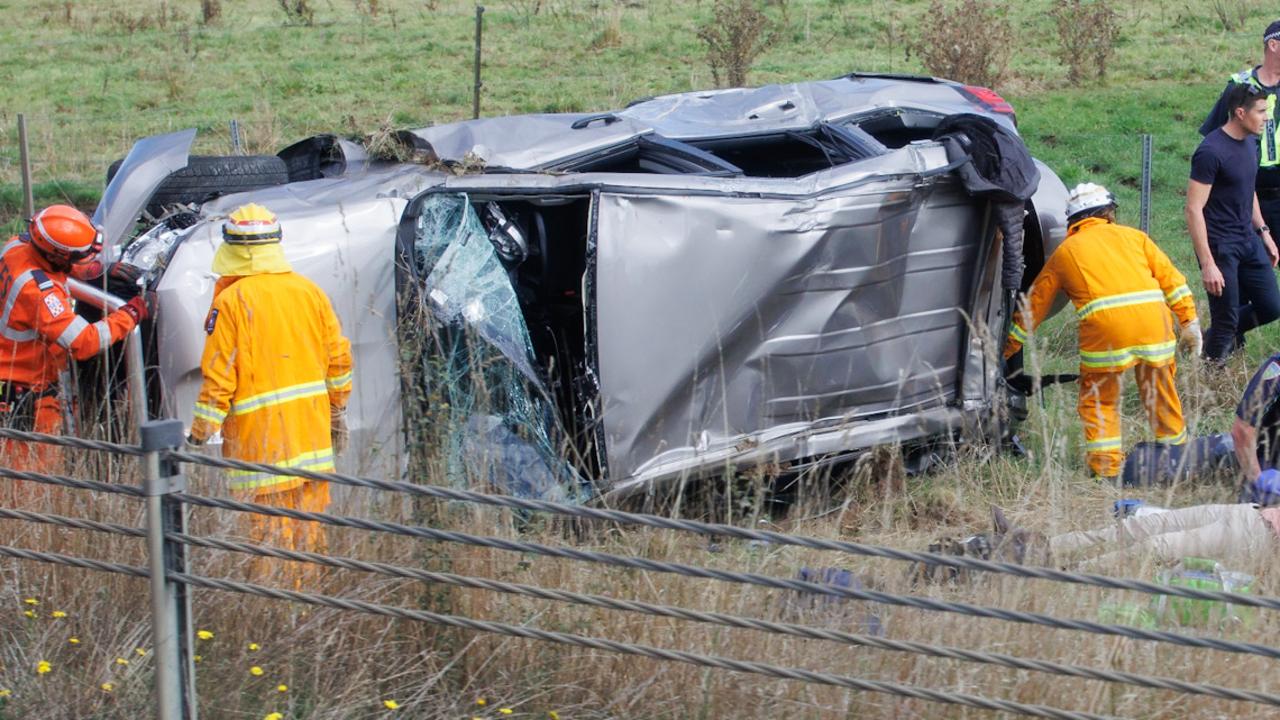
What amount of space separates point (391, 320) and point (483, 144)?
0.96 meters

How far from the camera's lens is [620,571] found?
354cm

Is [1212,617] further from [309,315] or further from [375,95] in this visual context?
[375,95]

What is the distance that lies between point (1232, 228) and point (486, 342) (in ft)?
13.9

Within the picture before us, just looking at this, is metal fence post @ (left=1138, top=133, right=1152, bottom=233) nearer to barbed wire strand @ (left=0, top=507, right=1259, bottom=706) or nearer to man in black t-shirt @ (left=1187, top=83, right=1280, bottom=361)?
man in black t-shirt @ (left=1187, top=83, right=1280, bottom=361)

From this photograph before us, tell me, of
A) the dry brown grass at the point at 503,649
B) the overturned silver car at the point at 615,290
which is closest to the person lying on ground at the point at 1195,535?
the dry brown grass at the point at 503,649

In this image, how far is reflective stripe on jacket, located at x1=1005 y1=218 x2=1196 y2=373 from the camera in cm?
576

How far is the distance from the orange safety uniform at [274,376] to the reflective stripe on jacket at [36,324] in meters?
0.60

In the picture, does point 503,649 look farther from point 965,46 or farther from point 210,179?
point 965,46

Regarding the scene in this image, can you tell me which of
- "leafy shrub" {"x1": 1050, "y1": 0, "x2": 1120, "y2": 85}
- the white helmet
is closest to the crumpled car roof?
the white helmet

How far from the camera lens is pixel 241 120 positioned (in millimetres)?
14070

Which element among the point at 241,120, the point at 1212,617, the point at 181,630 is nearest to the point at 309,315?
the point at 181,630

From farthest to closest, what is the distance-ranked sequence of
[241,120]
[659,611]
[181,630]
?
[241,120], [181,630], [659,611]

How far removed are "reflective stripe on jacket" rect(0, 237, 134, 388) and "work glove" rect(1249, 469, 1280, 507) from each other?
4023 mm

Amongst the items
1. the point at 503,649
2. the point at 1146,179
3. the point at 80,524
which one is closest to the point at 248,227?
the point at 80,524
